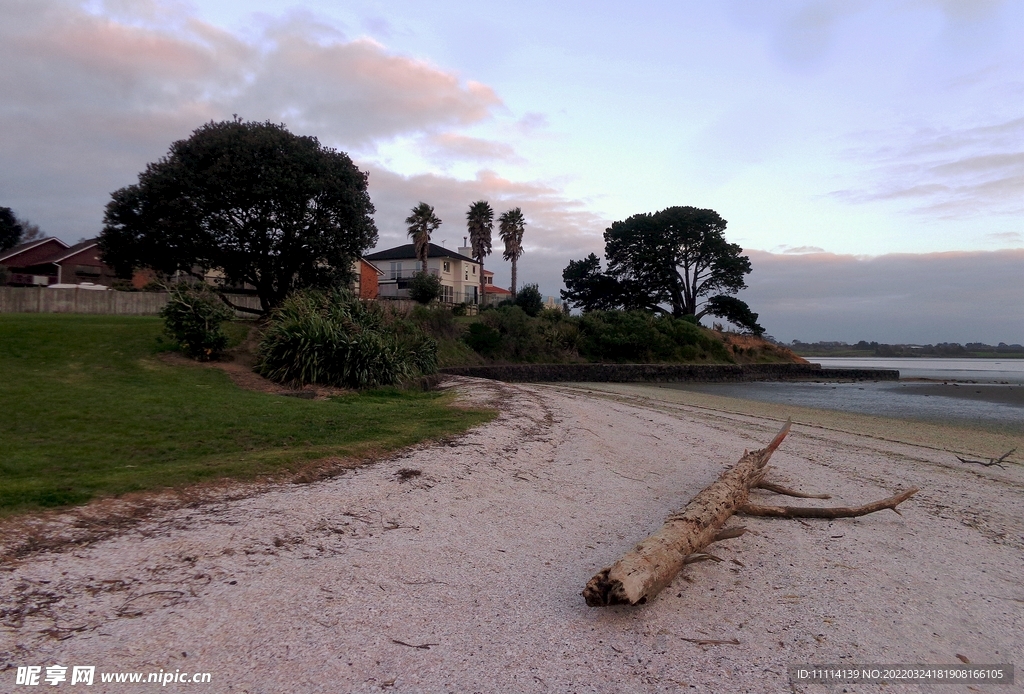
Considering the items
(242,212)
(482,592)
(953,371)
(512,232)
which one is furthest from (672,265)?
(482,592)

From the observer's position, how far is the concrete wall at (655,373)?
30828 millimetres

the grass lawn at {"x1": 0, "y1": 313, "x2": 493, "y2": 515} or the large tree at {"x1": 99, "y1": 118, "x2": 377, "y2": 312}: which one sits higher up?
the large tree at {"x1": 99, "y1": 118, "x2": 377, "y2": 312}

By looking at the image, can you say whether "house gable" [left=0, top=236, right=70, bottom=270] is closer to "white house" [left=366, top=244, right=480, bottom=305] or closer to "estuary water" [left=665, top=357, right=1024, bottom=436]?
"white house" [left=366, top=244, right=480, bottom=305]

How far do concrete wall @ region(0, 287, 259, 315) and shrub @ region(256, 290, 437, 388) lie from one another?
14376 millimetres

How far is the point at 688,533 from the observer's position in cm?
579

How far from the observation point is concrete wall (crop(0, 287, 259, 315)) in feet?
93.3

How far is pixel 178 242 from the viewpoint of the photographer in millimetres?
21984

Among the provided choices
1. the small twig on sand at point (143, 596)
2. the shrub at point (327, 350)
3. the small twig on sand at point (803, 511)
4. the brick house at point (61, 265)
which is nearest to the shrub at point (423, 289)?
the brick house at point (61, 265)

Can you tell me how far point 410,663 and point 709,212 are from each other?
59728 mm

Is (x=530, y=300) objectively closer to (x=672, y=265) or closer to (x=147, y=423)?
(x=672, y=265)

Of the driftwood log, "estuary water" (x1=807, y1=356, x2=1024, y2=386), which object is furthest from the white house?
the driftwood log

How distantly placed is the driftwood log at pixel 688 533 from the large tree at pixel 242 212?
18332 mm

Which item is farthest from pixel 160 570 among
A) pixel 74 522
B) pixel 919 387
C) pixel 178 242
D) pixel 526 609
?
pixel 919 387

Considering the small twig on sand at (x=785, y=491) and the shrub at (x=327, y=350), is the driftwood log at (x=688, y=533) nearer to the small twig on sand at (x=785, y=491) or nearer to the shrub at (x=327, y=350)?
the small twig on sand at (x=785, y=491)
